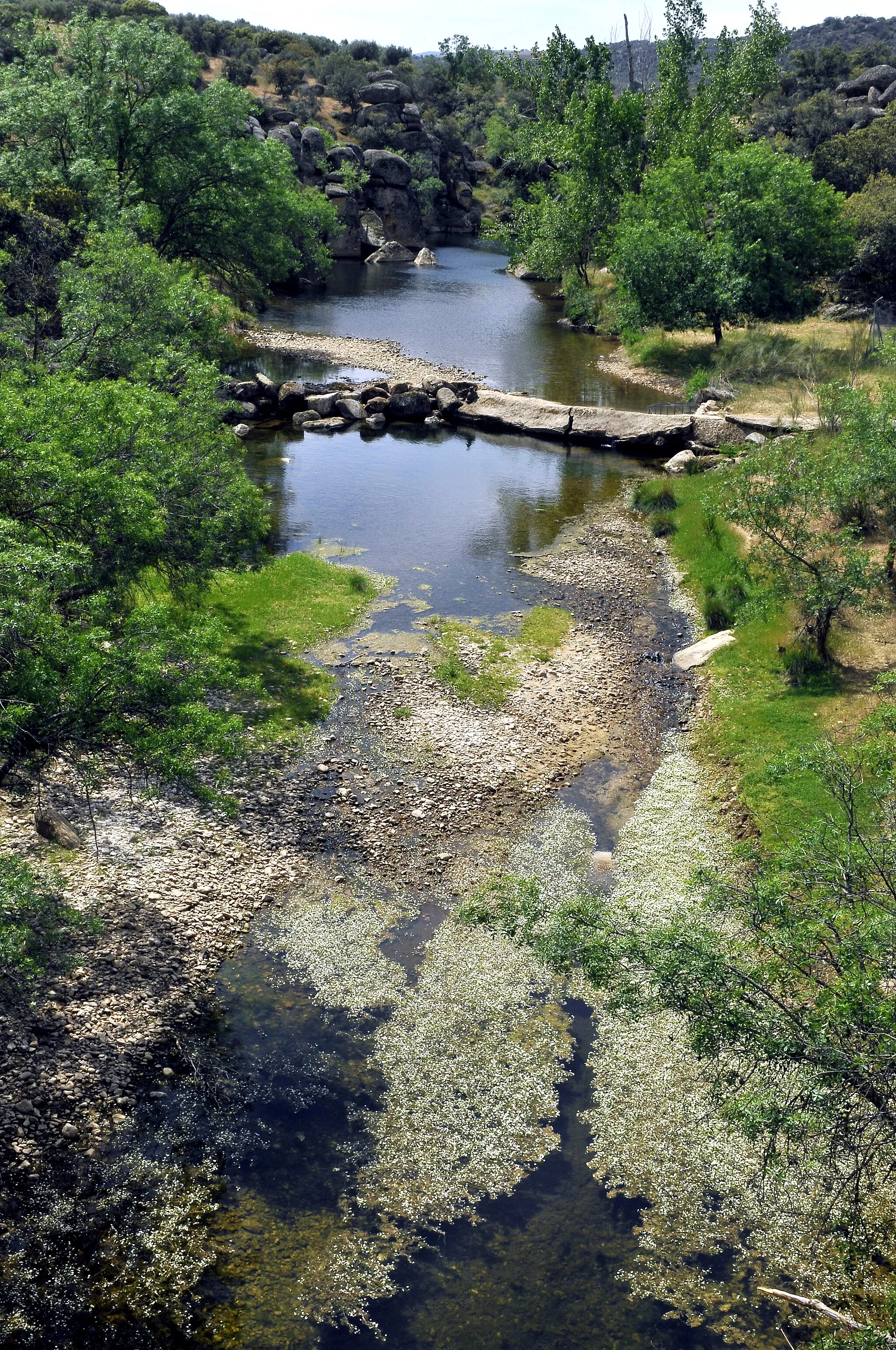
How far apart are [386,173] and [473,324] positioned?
A: 48.9 m

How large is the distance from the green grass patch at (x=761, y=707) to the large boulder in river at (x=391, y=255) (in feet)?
261

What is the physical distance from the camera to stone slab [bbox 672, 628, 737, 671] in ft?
91.7

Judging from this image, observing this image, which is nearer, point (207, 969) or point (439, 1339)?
point (439, 1339)

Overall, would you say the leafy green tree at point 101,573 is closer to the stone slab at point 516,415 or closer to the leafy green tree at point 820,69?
the stone slab at point 516,415

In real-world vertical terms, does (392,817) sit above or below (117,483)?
below

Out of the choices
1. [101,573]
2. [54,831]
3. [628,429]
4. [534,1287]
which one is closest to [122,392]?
[101,573]

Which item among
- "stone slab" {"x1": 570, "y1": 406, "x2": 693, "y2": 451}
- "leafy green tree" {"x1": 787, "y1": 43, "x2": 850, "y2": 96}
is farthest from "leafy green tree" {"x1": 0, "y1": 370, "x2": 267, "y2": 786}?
"leafy green tree" {"x1": 787, "y1": 43, "x2": 850, "y2": 96}

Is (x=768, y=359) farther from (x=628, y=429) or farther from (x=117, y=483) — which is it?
(x=117, y=483)

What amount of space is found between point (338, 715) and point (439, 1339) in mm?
14953

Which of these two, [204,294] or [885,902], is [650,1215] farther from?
[204,294]

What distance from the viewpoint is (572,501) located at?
135 feet

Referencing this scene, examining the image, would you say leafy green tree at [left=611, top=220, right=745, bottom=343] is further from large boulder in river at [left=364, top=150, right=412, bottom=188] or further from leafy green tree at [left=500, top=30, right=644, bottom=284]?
large boulder in river at [left=364, top=150, right=412, bottom=188]

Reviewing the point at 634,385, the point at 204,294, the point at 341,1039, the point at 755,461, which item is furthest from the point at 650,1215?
the point at 634,385

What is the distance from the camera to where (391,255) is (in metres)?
100
